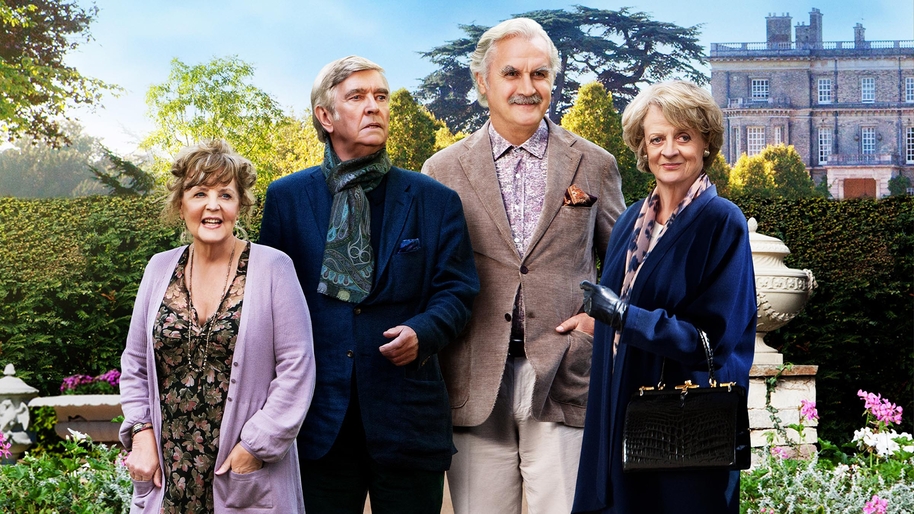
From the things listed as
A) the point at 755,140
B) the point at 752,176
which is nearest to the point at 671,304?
the point at 752,176

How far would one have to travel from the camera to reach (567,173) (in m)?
2.75

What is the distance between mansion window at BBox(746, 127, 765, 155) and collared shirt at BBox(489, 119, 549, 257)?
23.8 metres

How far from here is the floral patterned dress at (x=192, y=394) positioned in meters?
2.23

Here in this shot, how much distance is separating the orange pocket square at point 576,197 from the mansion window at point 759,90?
84.4 ft

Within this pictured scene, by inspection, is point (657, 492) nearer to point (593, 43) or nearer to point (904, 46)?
point (593, 43)

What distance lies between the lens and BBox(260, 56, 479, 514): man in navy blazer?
7.85 ft

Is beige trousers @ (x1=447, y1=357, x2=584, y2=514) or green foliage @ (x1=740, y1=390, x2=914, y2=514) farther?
green foliage @ (x1=740, y1=390, x2=914, y2=514)

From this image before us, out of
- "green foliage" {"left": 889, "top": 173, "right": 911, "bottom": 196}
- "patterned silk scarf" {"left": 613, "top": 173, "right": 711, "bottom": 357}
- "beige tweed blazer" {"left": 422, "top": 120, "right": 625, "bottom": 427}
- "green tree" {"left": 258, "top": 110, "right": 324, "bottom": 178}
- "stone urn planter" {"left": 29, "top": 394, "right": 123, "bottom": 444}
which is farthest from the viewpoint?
"green foliage" {"left": 889, "top": 173, "right": 911, "bottom": 196}

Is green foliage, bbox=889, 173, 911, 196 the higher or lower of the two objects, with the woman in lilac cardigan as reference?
higher

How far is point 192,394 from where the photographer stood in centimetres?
224

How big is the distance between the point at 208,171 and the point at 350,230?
376 millimetres

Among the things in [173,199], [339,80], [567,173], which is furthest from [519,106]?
[173,199]

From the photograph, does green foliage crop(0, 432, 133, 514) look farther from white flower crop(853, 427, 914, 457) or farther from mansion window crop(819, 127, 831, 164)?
mansion window crop(819, 127, 831, 164)

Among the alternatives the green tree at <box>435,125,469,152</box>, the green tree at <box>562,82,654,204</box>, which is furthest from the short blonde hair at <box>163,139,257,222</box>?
the green tree at <box>435,125,469,152</box>
